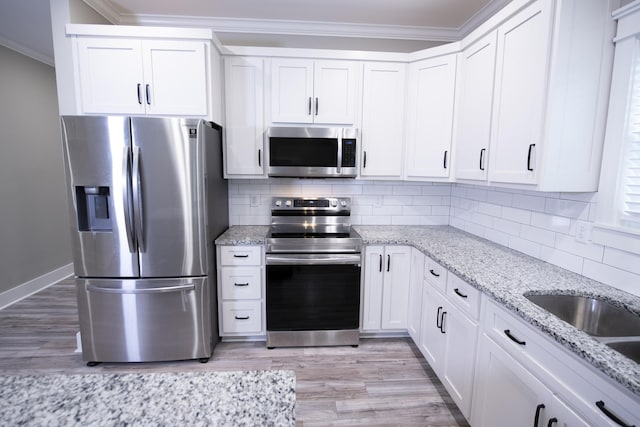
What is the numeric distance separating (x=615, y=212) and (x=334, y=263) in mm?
1720

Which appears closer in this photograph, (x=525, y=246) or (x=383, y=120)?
(x=525, y=246)

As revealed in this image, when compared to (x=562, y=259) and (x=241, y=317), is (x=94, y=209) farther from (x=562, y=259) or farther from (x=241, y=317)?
(x=562, y=259)

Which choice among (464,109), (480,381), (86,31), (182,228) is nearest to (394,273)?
(480,381)

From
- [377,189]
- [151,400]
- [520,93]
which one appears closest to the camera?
[151,400]

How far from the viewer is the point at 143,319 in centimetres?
225

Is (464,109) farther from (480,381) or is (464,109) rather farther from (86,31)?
(86,31)

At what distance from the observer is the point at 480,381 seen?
1.56 meters

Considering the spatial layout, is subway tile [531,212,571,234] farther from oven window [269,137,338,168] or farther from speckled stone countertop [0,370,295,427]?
speckled stone countertop [0,370,295,427]

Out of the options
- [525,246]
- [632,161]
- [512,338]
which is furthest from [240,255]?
[632,161]

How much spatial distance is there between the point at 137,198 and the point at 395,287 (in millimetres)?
2133

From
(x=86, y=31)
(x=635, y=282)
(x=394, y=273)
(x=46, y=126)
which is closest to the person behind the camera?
(x=635, y=282)

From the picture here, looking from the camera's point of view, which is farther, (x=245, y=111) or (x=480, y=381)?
(x=245, y=111)

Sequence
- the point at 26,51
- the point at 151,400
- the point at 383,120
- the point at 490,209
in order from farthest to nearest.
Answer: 1. the point at 26,51
2. the point at 383,120
3. the point at 490,209
4. the point at 151,400

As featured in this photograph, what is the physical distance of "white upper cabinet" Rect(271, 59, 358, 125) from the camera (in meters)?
2.58
